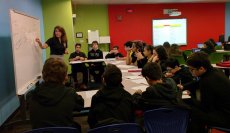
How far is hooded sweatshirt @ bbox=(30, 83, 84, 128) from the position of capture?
1.88m

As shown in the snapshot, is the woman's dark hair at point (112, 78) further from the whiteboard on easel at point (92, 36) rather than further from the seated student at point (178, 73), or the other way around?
the whiteboard on easel at point (92, 36)

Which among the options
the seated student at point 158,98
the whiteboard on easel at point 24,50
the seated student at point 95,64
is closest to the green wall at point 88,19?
the seated student at point 95,64

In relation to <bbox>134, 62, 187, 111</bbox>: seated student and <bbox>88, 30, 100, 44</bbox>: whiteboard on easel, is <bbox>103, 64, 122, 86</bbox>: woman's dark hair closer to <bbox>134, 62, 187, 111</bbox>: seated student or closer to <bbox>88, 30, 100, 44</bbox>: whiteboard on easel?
<bbox>134, 62, 187, 111</bbox>: seated student

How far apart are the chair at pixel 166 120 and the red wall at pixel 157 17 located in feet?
26.5

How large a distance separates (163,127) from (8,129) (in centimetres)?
271

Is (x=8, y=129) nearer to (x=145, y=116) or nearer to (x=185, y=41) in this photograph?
(x=145, y=116)

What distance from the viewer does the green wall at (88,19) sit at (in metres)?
9.59

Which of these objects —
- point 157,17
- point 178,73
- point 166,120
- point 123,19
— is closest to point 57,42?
point 178,73

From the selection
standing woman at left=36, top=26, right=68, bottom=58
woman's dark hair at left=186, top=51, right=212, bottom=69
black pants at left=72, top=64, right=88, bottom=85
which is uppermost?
standing woman at left=36, top=26, right=68, bottom=58

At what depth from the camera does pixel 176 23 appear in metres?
10.4

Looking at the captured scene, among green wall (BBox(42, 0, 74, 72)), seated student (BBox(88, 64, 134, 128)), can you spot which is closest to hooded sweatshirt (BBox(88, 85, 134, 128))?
seated student (BBox(88, 64, 134, 128))

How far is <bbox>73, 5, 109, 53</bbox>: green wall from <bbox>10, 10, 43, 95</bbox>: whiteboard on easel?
4838mm

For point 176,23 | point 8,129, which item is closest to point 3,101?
point 8,129

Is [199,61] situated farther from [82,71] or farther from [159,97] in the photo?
[82,71]
